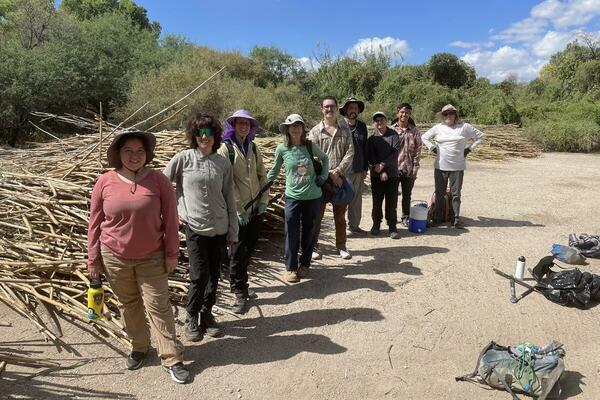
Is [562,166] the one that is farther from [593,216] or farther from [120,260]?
[120,260]

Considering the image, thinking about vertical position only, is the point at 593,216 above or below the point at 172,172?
below

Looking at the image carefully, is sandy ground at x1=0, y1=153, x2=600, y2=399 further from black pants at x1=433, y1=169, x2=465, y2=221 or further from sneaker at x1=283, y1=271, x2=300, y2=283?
black pants at x1=433, y1=169, x2=465, y2=221

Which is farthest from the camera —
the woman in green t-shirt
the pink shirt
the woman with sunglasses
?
the woman in green t-shirt

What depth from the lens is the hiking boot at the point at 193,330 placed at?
3252mm

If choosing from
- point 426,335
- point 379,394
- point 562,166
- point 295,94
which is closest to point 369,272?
point 426,335

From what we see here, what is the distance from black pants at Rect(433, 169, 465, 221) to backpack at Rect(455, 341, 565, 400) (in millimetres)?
3320

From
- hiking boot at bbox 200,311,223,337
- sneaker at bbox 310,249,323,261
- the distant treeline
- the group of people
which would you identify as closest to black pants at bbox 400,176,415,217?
the group of people

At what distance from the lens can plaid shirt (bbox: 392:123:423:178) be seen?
5988 mm

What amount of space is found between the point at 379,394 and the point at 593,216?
6206 mm

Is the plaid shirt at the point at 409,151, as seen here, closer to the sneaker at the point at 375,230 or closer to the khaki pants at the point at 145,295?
the sneaker at the point at 375,230

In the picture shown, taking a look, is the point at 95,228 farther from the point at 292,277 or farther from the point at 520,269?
the point at 520,269

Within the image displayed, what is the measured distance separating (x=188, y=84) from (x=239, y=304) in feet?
43.7

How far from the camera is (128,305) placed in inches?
111

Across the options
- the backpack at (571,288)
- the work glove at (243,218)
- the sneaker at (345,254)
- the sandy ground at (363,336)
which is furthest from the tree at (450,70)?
the work glove at (243,218)
